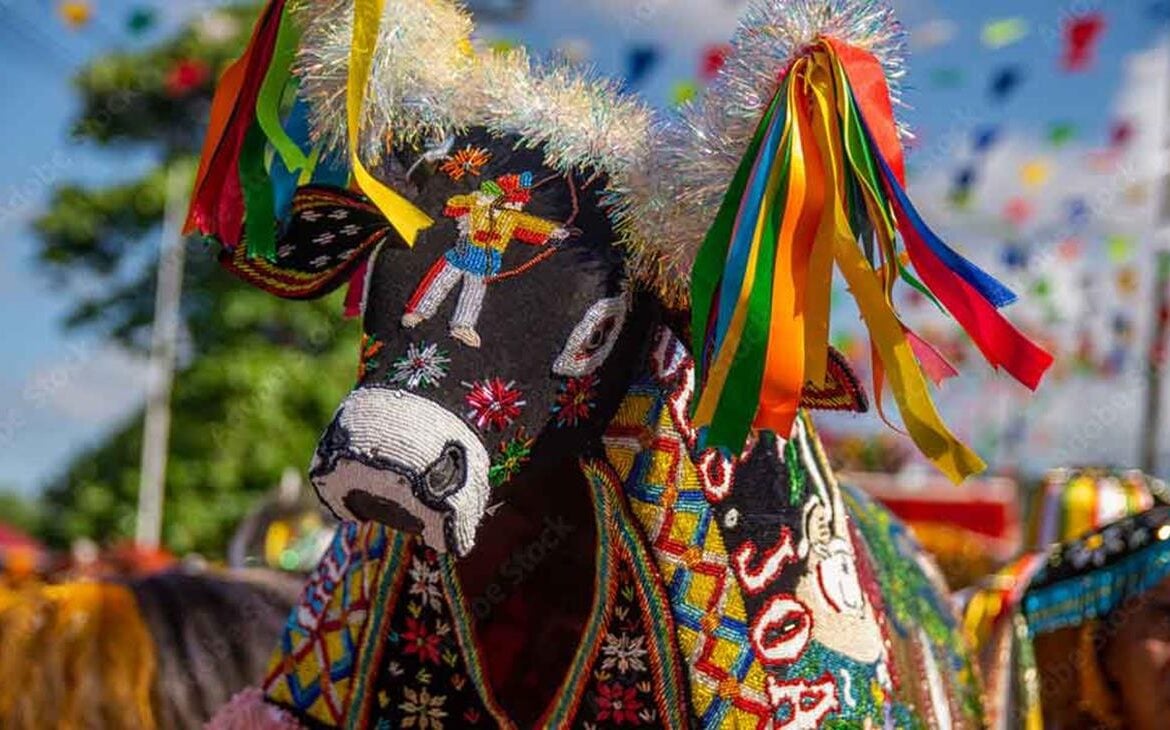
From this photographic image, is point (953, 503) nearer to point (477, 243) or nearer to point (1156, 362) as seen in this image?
point (1156, 362)

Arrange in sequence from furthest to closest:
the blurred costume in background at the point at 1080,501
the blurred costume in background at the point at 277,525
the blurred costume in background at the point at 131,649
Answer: the blurred costume in background at the point at 277,525
the blurred costume in background at the point at 1080,501
the blurred costume in background at the point at 131,649

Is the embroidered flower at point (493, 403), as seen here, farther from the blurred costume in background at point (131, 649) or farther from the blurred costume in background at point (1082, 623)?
the blurred costume in background at point (131, 649)

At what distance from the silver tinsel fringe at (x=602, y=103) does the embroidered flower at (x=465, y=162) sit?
1.9 inches

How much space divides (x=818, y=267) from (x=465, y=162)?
1.66ft

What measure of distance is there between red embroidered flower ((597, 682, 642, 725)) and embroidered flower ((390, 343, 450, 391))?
536mm

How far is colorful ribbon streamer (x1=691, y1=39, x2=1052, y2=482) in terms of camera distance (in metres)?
1.75

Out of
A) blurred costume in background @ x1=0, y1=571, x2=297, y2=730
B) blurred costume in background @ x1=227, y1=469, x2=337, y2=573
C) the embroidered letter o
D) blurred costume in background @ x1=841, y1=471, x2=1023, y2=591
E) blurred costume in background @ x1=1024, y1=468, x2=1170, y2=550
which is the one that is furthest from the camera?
blurred costume in background @ x1=841, y1=471, x2=1023, y2=591

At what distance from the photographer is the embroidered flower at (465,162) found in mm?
1901

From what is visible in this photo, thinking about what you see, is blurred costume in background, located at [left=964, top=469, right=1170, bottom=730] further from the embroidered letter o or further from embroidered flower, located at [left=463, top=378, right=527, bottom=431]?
embroidered flower, located at [left=463, top=378, right=527, bottom=431]

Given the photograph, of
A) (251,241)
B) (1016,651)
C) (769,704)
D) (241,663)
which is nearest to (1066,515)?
(1016,651)

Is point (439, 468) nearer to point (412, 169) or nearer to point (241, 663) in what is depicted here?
point (412, 169)

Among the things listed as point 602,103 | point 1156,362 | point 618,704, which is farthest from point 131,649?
point 1156,362

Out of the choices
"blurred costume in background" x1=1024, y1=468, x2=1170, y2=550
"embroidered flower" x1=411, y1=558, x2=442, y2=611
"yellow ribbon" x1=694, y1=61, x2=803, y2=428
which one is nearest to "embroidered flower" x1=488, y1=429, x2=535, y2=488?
"yellow ribbon" x1=694, y1=61, x2=803, y2=428

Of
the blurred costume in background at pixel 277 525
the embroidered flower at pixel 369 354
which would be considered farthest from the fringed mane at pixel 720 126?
the blurred costume in background at pixel 277 525
